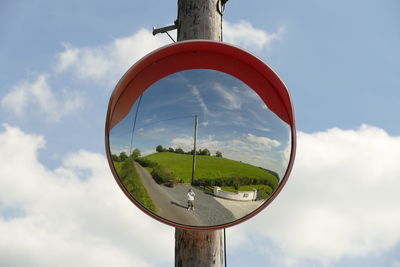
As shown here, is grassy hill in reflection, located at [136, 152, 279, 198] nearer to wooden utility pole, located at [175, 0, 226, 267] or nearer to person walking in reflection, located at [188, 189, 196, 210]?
person walking in reflection, located at [188, 189, 196, 210]

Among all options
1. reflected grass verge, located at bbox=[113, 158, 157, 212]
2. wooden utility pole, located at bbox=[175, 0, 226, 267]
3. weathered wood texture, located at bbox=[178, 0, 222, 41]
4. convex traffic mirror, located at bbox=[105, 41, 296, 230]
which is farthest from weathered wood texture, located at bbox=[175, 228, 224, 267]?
weathered wood texture, located at bbox=[178, 0, 222, 41]

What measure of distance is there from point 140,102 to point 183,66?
27 cm

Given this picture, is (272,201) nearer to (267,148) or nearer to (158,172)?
(267,148)

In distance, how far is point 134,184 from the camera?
196cm

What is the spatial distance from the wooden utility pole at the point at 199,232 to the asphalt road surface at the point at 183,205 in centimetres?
14

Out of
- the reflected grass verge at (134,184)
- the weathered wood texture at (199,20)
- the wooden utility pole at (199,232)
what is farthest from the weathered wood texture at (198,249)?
the weathered wood texture at (199,20)

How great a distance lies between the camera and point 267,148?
1.97m

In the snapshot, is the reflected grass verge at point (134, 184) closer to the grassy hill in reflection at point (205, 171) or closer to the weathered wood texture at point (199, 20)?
the grassy hill in reflection at point (205, 171)

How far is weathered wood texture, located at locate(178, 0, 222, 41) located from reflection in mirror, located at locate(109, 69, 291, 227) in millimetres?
480

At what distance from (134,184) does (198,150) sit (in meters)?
0.34

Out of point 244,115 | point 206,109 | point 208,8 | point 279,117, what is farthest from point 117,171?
point 208,8

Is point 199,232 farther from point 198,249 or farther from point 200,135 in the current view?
point 200,135

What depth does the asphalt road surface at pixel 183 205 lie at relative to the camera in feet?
6.33

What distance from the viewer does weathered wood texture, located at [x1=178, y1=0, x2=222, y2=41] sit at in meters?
2.38
